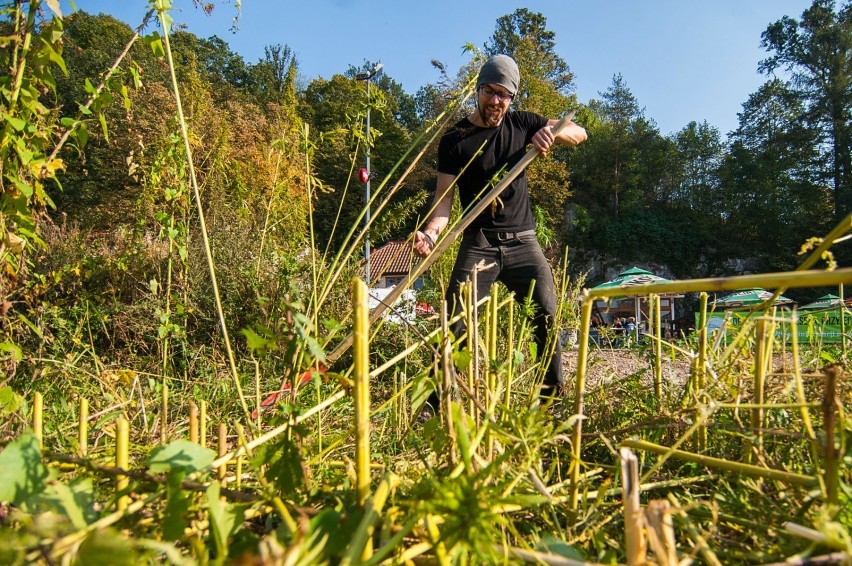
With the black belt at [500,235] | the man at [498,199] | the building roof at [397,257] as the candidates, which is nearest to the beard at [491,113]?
the man at [498,199]

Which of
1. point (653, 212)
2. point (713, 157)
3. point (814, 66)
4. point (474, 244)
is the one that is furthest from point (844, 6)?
point (474, 244)

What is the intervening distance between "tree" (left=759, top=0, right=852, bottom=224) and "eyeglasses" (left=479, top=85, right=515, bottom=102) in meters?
28.9

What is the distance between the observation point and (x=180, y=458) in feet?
1.86

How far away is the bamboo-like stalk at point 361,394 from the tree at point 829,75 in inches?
1200

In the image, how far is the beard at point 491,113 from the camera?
2.20 m

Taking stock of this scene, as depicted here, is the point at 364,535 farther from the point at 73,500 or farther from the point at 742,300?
the point at 742,300

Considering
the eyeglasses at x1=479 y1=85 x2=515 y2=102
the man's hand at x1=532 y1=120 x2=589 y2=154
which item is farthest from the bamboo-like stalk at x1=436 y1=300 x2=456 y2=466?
the eyeglasses at x1=479 y1=85 x2=515 y2=102

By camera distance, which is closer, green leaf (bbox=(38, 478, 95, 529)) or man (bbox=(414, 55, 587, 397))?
green leaf (bbox=(38, 478, 95, 529))

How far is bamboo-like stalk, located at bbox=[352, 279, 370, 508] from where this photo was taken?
0.53m

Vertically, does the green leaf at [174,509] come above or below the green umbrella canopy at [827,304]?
below

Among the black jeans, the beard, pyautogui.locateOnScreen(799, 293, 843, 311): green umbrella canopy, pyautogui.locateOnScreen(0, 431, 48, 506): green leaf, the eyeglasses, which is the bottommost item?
pyautogui.locateOnScreen(0, 431, 48, 506): green leaf

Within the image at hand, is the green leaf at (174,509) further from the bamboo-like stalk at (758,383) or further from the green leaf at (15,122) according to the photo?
the green leaf at (15,122)

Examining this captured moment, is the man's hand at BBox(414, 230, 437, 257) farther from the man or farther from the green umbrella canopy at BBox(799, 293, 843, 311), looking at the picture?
the green umbrella canopy at BBox(799, 293, 843, 311)

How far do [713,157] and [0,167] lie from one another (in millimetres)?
38078
